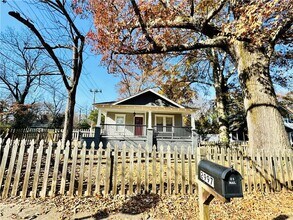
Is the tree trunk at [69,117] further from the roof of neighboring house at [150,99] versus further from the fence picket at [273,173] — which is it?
the roof of neighboring house at [150,99]

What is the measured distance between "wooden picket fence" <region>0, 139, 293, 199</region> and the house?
10.6m

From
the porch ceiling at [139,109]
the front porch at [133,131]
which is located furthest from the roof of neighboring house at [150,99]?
the front porch at [133,131]

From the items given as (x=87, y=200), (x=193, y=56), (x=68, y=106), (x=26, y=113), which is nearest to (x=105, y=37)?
(x=68, y=106)

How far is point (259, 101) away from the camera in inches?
252

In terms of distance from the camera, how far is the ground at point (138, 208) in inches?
135

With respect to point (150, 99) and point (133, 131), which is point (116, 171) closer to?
point (133, 131)

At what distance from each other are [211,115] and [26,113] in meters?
25.9

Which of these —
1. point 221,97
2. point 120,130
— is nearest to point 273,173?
point 221,97

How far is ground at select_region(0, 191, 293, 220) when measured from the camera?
3430 millimetres

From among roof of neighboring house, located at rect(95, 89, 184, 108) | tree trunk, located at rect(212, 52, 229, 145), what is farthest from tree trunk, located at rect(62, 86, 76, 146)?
tree trunk, located at rect(212, 52, 229, 145)

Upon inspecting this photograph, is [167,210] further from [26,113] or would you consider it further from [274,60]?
[26,113]

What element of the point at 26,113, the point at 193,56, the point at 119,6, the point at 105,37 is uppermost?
the point at 193,56

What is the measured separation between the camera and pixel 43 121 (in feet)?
137

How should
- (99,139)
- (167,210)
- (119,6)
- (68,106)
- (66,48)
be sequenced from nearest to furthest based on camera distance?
(167,210) → (68,106) → (66,48) → (119,6) → (99,139)
